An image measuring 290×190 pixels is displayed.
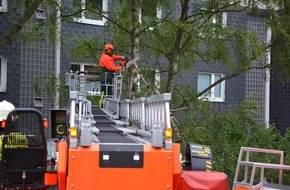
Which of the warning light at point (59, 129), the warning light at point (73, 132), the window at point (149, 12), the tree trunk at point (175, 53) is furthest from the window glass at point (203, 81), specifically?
the warning light at point (73, 132)

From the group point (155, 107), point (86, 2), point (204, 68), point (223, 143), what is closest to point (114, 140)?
point (155, 107)

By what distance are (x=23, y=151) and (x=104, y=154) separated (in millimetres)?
2097

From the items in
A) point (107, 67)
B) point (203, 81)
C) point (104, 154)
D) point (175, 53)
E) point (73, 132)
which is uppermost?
point (175, 53)

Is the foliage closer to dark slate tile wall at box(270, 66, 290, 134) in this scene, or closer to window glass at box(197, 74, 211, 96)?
window glass at box(197, 74, 211, 96)

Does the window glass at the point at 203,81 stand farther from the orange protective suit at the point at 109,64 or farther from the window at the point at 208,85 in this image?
the orange protective suit at the point at 109,64

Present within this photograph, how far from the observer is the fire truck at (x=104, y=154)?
22.5ft

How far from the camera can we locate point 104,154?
6.88 meters

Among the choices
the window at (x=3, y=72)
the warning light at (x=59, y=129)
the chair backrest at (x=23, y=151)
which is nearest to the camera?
the chair backrest at (x=23, y=151)

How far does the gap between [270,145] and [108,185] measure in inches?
330

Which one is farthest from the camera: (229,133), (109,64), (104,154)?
(229,133)

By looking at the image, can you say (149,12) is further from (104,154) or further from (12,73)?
(104,154)

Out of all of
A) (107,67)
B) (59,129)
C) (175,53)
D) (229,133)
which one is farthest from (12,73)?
(59,129)

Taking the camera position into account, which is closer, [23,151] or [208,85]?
[23,151]

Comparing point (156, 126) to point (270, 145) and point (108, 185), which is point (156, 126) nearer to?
point (108, 185)
